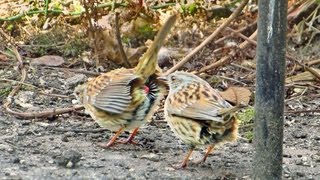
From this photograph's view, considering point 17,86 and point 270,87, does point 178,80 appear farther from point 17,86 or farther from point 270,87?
point 17,86

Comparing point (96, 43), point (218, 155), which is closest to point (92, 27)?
point (96, 43)

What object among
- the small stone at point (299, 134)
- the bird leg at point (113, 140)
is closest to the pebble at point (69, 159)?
the bird leg at point (113, 140)

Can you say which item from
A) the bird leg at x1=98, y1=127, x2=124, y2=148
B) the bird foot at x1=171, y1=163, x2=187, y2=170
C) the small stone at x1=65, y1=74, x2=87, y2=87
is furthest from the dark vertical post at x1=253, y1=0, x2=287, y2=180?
the small stone at x1=65, y1=74, x2=87, y2=87

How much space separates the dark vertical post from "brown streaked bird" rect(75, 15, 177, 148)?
1.17 meters

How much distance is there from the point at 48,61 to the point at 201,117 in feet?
9.92

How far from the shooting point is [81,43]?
8062 millimetres

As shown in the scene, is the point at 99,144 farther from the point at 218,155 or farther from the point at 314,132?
the point at 314,132

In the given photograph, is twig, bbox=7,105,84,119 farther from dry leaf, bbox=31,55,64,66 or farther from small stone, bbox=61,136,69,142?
dry leaf, bbox=31,55,64,66

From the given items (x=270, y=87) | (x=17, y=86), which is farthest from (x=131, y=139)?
(x=270, y=87)

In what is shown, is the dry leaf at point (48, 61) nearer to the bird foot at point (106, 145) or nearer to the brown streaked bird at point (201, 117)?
the bird foot at point (106, 145)

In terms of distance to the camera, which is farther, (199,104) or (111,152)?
(111,152)

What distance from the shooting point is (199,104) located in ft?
16.3

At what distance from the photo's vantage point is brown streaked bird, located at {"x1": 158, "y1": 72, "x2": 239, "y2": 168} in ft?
15.9

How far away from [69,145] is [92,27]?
83.7 inches
